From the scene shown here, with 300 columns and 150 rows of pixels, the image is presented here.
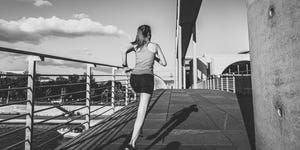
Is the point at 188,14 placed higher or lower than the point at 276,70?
higher

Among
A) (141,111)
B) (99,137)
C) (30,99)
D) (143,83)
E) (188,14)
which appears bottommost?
(99,137)

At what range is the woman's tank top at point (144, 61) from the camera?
2420 mm

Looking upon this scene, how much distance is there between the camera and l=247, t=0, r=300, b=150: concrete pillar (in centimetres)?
119

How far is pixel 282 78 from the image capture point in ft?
4.24

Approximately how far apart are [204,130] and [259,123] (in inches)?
63.6

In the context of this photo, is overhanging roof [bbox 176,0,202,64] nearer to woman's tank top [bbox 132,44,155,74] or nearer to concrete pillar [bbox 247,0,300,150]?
woman's tank top [bbox 132,44,155,74]

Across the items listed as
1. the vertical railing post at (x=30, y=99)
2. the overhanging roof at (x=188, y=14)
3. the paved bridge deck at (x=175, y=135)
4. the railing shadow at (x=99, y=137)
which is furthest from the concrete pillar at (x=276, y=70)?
the overhanging roof at (x=188, y=14)

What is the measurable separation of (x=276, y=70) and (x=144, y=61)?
1.46 m

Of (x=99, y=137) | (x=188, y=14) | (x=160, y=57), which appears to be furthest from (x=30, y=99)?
(x=188, y=14)

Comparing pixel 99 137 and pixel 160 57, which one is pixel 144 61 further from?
pixel 99 137

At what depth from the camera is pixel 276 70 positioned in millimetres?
1358

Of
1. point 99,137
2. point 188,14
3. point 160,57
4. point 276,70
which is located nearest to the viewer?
point 276,70

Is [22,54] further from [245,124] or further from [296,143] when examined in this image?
[245,124]

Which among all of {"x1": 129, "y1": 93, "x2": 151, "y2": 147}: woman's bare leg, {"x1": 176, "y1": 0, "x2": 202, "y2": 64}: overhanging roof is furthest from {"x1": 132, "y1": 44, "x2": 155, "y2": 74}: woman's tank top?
{"x1": 176, "y1": 0, "x2": 202, "y2": 64}: overhanging roof
